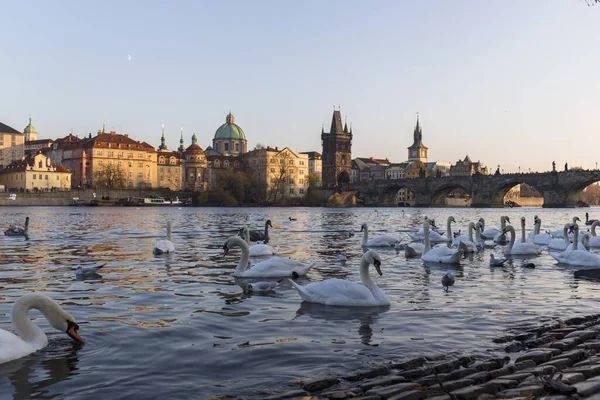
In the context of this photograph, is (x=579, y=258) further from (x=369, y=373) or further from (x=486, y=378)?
(x=369, y=373)

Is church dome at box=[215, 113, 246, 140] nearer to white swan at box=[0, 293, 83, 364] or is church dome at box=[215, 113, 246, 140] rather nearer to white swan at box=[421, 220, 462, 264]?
white swan at box=[421, 220, 462, 264]

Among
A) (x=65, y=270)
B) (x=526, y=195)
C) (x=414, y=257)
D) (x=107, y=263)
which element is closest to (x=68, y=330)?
(x=65, y=270)

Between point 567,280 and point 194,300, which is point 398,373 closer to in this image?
point 194,300

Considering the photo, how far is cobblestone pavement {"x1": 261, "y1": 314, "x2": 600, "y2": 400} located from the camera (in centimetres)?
417

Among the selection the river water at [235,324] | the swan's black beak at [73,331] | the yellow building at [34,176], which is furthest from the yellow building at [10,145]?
the swan's black beak at [73,331]

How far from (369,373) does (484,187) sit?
103008 mm

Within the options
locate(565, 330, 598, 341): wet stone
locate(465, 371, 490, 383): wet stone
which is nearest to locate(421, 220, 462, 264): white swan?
locate(565, 330, 598, 341): wet stone

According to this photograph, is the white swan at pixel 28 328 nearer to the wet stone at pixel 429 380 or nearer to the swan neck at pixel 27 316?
the swan neck at pixel 27 316

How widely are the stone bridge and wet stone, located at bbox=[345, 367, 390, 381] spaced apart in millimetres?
92097

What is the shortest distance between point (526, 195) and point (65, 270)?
189 meters

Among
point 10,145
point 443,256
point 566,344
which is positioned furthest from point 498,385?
point 10,145

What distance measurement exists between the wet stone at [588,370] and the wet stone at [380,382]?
128 cm

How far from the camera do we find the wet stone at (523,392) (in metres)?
4.12

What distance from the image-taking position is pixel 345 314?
7.54 meters
